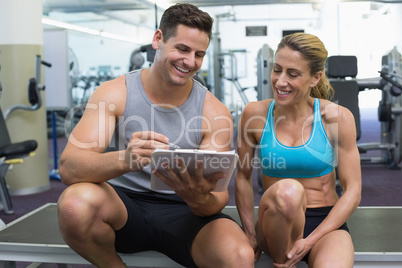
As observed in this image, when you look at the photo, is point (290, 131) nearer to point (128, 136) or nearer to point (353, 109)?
point (128, 136)

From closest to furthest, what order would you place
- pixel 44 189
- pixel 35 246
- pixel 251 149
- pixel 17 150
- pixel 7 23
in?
pixel 35 246, pixel 251 149, pixel 17 150, pixel 7 23, pixel 44 189

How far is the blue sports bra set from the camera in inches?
62.7

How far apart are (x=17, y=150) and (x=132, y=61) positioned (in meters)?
2.04

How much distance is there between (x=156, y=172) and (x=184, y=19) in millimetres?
544

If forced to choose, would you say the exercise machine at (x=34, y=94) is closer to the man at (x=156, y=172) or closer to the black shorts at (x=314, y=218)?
the man at (x=156, y=172)

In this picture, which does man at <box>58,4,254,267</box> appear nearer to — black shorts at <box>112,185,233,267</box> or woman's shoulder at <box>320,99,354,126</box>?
black shorts at <box>112,185,233,267</box>

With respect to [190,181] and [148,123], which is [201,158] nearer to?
[190,181]

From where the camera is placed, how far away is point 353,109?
3984 mm

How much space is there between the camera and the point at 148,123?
1617 mm

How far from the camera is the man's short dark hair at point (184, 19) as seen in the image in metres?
1.54

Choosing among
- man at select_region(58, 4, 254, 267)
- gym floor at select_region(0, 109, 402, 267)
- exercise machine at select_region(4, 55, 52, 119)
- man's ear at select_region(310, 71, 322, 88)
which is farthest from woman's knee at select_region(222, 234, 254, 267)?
exercise machine at select_region(4, 55, 52, 119)

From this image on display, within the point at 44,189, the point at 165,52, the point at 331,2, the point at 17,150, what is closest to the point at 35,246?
the point at 165,52

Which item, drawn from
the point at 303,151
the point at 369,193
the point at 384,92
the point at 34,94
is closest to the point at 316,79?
the point at 303,151

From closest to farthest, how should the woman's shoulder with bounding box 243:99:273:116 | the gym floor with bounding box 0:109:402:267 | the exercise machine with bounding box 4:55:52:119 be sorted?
the woman's shoulder with bounding box 243:99:273:116, the gym floor with bounding box 0:109:402:267, the exercise machine with bounding box 4:55:52:119
